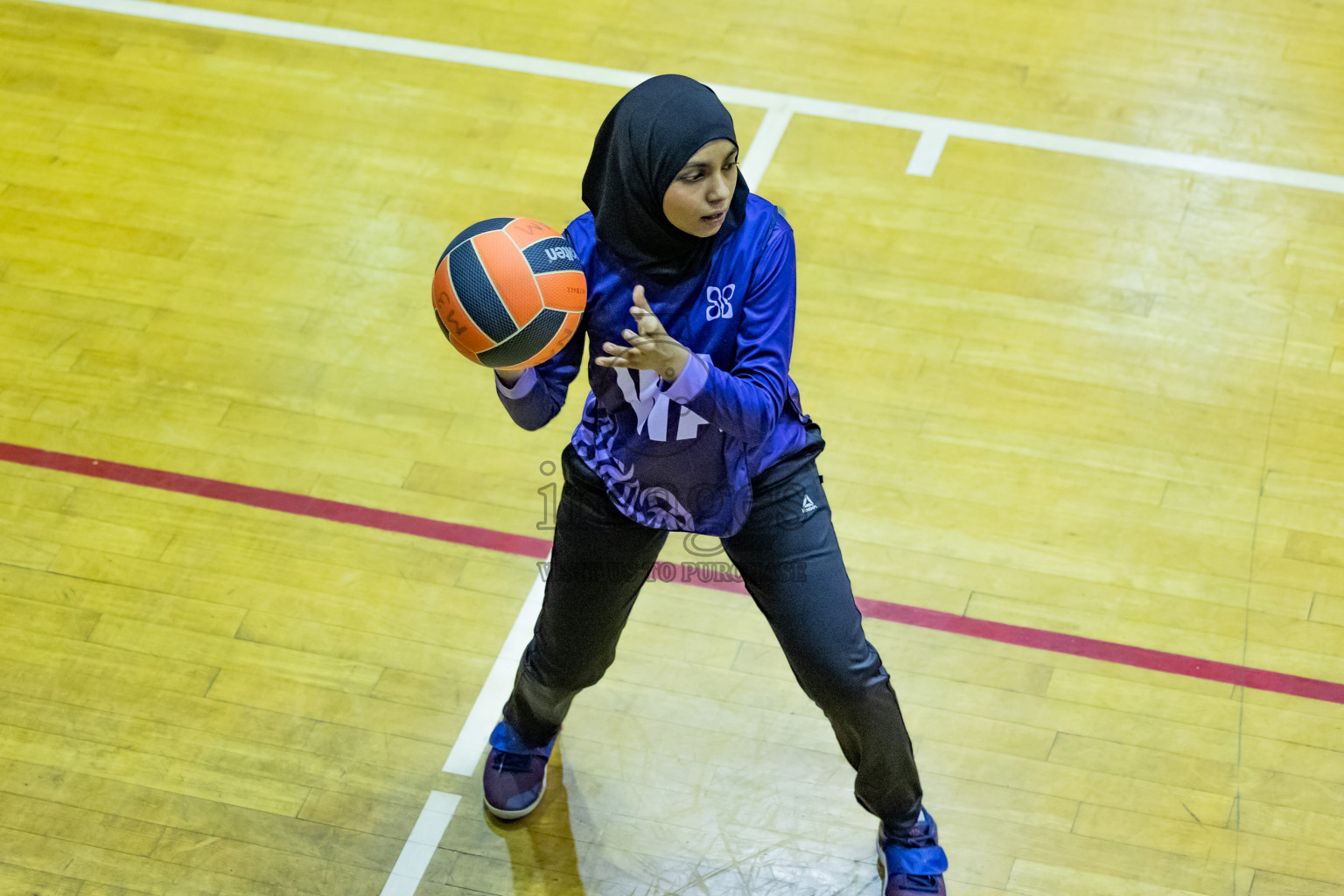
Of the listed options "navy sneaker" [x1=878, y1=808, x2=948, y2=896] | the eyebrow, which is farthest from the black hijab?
"navy sneaker" [x1=878, y1=808, x2=948, y2=896]

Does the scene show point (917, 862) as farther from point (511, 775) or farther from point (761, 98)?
point (761, 98)

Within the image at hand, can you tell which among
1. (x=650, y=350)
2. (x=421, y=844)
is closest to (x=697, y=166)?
(x=650, y=350)

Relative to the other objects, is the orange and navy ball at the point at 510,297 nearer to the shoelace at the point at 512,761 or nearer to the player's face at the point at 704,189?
the player's face at the point at 704,189

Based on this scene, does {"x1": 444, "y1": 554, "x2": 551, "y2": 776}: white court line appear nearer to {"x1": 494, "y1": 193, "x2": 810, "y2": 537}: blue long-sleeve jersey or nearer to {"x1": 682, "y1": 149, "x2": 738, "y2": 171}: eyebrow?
{"x1": 494, "y1": 193, "x2": 810, "y2": 537}: blue long-sleeve jersey

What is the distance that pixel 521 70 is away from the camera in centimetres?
649

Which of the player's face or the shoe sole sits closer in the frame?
the player's face

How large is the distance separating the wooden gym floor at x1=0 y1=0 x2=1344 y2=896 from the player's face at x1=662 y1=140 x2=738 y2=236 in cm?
185

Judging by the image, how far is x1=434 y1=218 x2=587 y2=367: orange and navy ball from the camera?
2828 mm

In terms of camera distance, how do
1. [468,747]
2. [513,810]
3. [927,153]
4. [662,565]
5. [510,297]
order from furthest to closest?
1. [927,153]
2. [662,565]
3. [468,747]
4. [513,810]
5. [510,297]

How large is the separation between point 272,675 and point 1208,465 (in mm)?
3351

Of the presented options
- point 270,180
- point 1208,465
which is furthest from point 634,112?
point 270,180

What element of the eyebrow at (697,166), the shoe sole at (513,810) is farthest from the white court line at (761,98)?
the eyebrow at (697,166)

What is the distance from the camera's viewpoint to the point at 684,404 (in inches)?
108

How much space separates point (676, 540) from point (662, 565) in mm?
128
